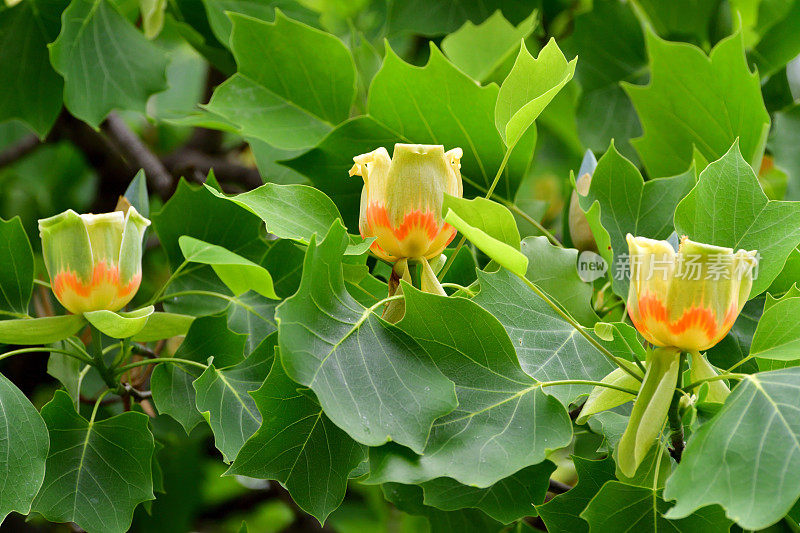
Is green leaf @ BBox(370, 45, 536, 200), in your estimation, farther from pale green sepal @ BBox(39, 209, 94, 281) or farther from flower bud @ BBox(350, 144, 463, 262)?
pale green sepal @ BBox(39, 209, 94, 281)

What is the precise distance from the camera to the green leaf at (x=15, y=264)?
2.82 feet

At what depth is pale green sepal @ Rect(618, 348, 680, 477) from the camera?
0.60 m

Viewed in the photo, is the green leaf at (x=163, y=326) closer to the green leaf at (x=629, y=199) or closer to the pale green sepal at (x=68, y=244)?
the pale green sepal at (x=68, y=244)

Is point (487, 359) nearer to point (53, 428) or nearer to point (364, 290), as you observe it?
point (364, 290)

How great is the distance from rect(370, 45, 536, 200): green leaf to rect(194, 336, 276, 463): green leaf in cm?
31

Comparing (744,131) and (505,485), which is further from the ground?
(744,131)

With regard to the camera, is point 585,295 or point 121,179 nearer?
point 585,295

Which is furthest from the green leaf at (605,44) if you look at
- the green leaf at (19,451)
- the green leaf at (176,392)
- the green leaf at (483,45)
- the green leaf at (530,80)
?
the green leaf at (19,451)

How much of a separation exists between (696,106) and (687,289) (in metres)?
0.50

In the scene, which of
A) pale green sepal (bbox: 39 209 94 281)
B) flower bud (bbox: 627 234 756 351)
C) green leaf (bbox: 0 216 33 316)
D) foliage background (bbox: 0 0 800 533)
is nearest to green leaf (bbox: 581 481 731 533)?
foliage background (bbox: 0 0 800 533)

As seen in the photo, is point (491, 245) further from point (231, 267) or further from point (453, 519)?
point (453, 519)

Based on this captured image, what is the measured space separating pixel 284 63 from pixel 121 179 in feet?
2.48

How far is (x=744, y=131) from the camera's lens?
967 mm

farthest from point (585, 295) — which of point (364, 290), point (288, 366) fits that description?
point (288, 366)
